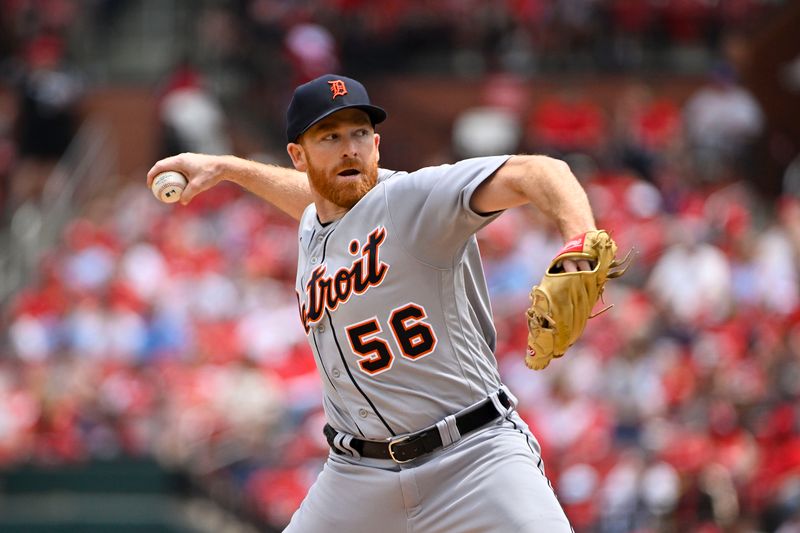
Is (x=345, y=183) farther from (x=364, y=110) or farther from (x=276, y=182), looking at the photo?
(x=276, y=182)

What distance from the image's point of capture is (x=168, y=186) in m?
4.77

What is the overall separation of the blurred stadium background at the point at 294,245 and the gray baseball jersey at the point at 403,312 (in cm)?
405

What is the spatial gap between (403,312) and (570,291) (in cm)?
82

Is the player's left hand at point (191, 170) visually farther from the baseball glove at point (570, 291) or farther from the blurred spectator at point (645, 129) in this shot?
the blurred spectator at point (645, 129)

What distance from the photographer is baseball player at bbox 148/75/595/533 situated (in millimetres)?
4125

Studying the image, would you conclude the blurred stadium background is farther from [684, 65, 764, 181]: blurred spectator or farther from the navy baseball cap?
the navy baseball cap

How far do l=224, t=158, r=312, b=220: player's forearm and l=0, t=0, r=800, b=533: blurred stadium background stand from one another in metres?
3.99

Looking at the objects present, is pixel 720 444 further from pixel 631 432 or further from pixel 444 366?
pixel 444 366

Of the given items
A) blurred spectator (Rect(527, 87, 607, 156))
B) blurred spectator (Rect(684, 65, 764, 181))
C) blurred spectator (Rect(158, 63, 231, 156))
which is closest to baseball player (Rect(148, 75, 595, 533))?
blurred spectator (Rect(684, 65, 764, 181))

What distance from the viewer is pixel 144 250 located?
13.8m

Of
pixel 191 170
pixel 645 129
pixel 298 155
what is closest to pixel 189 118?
pixel 645 129

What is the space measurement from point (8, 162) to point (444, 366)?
13.6 metres

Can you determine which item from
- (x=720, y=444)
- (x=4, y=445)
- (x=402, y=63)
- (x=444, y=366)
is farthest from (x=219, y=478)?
(x=402, y=63)

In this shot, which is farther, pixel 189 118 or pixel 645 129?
pixel 189 118
